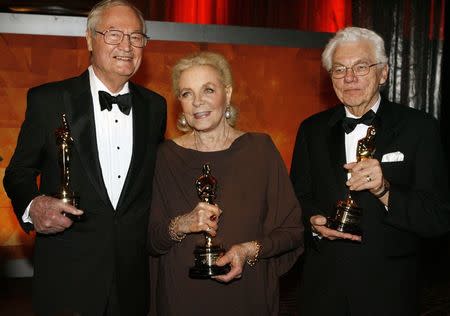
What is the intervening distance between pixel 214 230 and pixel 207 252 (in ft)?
0.40

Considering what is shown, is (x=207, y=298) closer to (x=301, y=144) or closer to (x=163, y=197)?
(x=163, y=197)

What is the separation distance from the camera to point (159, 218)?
2896mm

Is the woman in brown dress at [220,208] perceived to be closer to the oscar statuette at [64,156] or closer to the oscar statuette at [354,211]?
the oscar statuette at [354,211]

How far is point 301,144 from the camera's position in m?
3.25

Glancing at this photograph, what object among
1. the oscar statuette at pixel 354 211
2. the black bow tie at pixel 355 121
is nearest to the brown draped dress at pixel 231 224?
the oscar statuette at pixel 354 211

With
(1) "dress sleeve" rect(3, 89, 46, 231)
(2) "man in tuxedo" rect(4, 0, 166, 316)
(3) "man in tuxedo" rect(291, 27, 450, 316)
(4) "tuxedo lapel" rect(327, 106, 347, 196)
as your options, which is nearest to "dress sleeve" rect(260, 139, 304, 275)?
(3) "man in tuxedo" rect(291, 27, 450, 316)

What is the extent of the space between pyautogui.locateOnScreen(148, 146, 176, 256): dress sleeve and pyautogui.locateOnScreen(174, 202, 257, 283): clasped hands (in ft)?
0.32

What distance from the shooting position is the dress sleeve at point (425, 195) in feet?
9.04

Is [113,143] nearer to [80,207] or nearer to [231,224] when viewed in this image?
[80,207]

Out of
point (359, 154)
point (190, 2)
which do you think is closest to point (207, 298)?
point (359, 154)

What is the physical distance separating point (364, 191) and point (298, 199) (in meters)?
0.39

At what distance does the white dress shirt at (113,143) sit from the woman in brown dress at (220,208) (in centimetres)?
17

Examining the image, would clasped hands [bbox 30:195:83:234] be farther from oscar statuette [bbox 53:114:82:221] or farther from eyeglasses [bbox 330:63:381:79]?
eyeglasses [bbox 330:63:381:79]

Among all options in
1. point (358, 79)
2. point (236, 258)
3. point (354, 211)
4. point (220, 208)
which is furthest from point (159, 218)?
point (358, 79)
